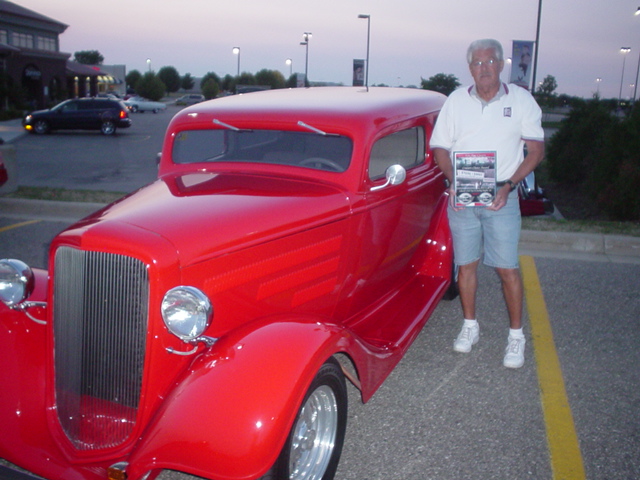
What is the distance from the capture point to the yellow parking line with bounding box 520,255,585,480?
2.95 metres

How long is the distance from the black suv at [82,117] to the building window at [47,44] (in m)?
23.8

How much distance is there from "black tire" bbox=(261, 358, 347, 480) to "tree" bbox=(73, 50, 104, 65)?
96808 mm

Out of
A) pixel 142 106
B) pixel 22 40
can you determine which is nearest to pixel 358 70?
pixel 142 106

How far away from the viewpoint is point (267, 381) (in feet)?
7.74

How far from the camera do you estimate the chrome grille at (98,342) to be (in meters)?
2.42

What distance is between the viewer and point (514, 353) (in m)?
3.98

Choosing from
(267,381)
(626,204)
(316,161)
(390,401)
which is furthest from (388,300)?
(626,204)

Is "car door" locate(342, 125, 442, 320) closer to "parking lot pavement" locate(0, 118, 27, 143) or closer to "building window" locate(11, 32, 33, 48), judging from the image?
"parking lot pavement" locate(0, 118, 27, 143)

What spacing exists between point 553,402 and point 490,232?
1059 millimetres

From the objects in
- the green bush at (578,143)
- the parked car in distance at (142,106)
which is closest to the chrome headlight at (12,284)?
the green bush at (578,143)

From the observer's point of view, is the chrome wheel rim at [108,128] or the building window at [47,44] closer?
the chrome wheel rim at [108,128]

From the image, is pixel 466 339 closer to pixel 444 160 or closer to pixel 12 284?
pixel 444 160

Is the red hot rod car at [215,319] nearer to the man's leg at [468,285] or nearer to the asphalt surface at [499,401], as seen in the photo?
the asphalt surface at [499,401]

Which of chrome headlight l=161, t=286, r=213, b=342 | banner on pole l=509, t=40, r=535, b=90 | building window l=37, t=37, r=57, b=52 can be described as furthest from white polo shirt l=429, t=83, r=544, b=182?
building window l=37, t=37, r=57, b=52
